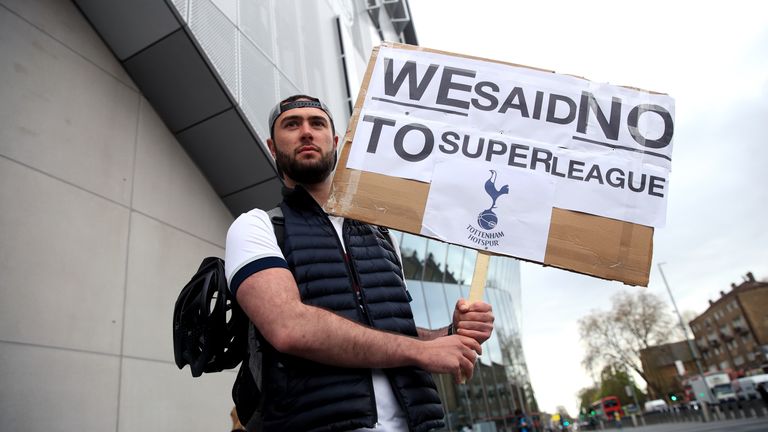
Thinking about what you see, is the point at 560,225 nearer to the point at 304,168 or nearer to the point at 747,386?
the point at 304,168

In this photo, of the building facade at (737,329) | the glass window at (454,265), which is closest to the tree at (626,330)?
the building facade at (737,329)

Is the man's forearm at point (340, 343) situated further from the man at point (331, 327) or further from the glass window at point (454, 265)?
the glass window at point (454, 265)

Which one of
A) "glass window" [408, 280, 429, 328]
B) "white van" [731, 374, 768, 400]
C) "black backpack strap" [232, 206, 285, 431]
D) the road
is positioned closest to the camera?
"black backpack strap" [232, 206, 285, 431]

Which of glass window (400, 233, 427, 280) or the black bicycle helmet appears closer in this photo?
the black bicycle helmet

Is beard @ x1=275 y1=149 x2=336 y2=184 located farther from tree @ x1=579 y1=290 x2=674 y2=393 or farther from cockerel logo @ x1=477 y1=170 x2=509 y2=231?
tree @ x1=579 y1=290 x2=674 y2=393

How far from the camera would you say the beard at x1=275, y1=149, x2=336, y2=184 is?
6.07ft

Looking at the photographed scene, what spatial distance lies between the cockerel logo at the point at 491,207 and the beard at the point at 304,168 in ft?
2.20

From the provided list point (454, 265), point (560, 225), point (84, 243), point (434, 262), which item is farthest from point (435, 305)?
point (560, 225)

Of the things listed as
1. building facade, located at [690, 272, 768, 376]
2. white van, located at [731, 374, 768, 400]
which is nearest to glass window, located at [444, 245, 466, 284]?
white van, located at [731, 374, 768, 400]

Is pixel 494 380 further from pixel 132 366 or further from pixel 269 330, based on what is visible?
pixel 269 330

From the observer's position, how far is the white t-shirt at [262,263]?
4.78 feet

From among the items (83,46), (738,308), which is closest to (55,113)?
(83,46)

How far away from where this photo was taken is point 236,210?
6617 mm

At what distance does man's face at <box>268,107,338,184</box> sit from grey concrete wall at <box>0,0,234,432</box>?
3.12m
